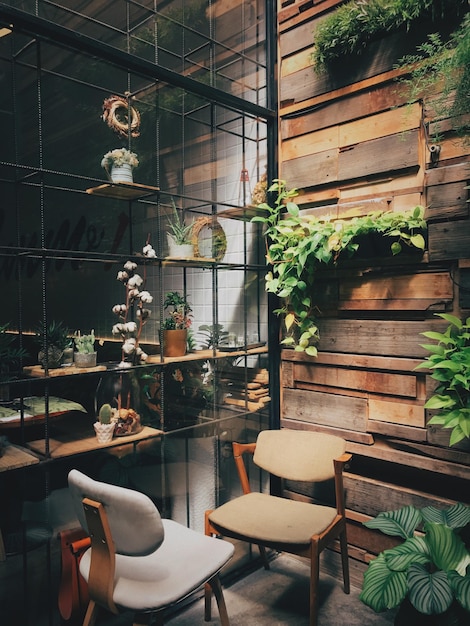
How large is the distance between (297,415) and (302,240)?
43.4 inches

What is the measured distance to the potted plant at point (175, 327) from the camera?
275 cm

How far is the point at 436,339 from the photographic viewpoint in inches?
97.1

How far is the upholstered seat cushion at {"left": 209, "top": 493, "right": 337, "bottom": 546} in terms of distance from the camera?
231 centimetres

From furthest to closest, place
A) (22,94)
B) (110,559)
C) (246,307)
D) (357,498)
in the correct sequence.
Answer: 1. (22,94)
2. (246,307)
3. (357,498)
4. (110,559)

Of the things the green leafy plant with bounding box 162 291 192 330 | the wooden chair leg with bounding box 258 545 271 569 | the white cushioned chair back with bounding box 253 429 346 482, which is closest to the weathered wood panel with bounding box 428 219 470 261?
the white cushioned chair back with bounding box 253 429 346 482

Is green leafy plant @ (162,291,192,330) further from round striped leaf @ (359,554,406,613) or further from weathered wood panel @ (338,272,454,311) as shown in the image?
round striped leaf @ (359,554,406,613)

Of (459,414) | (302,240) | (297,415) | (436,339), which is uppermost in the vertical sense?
(302,240)

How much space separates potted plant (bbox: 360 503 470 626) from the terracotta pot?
1354 millimetres

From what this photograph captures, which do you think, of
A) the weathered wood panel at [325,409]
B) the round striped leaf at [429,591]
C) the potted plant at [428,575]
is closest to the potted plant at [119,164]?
the weathered wood panel at [325,409]

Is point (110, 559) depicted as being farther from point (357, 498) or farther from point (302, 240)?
point (302, 240)

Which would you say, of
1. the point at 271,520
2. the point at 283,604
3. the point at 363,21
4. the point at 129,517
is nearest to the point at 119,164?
the point at 363,21

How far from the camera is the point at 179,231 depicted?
2.81 meters

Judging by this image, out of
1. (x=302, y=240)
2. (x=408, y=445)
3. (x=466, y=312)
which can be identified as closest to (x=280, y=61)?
(x=302, y=240)

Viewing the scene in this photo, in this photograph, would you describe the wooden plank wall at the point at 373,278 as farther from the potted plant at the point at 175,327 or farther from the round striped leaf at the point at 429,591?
the potted plant at the point at 175,327
